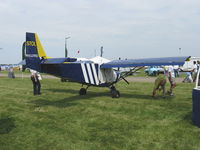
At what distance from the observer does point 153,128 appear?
245 inches

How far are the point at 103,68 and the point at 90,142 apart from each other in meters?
7.72

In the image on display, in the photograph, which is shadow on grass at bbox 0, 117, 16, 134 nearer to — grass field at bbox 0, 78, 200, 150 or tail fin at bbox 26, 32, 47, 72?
grass field at bbox 0, 78, 200, 150

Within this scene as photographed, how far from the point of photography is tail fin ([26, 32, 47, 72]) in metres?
12.4

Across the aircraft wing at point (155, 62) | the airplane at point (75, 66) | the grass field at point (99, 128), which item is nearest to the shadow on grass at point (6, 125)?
the grass field at point (99, 128)

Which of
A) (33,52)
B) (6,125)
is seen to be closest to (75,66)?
(33,52)

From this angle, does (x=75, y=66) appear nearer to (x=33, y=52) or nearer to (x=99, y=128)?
(x=33, y=52)

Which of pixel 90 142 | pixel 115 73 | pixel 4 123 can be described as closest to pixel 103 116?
pixel 90 142

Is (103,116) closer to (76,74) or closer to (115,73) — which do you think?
(76,74)

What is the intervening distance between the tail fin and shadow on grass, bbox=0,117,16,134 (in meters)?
5.28

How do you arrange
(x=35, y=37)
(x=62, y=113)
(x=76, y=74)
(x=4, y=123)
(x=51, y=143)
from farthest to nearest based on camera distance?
(x=35, y=37) < (x=76, y=74) < (x=62, y=113) < (x=4, y=123) < (x=51, y=143)

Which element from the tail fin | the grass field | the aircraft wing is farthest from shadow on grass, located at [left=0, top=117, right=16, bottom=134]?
the aircraft wing

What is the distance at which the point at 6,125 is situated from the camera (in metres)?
6.77

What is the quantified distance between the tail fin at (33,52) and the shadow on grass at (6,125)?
5.28 m

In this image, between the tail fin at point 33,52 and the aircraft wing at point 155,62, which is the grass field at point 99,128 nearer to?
the aircraft wing at point 155,62
